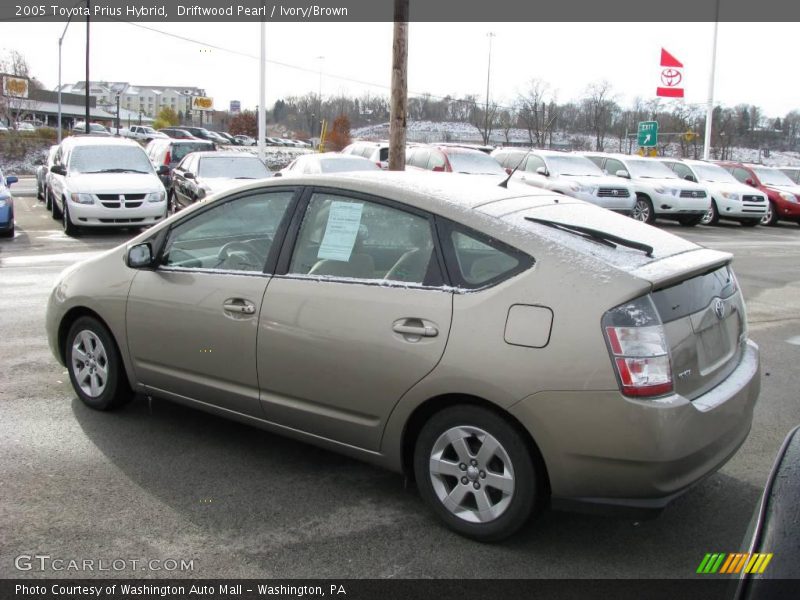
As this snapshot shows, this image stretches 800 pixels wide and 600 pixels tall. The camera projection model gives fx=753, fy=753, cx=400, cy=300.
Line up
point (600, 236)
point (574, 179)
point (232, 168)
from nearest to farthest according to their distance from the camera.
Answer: point (600, 236), point (232, 168), point (574, 179)

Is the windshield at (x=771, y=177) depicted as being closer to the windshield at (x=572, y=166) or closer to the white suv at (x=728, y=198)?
the white suv at (x=728, y=198)

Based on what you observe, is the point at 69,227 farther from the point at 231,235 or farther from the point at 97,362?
the point at 231,235

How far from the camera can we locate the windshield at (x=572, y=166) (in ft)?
65.1

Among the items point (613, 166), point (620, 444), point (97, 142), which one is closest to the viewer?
point (620, 444)

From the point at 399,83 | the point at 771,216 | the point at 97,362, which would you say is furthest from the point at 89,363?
the point at 771,216

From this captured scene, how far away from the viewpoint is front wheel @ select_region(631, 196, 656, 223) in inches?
814

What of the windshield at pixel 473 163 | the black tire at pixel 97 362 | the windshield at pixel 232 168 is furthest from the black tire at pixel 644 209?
the black tire at pixel 97 362

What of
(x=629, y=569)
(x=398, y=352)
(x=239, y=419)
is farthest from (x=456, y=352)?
(x=239, y=419)

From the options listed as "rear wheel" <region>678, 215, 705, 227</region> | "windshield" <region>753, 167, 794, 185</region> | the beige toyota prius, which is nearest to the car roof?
the beige toyota prius

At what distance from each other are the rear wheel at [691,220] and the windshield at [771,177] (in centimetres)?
370

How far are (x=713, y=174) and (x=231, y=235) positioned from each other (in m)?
21.7

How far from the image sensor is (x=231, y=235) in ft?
14.9

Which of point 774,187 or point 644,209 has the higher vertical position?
point 774,187

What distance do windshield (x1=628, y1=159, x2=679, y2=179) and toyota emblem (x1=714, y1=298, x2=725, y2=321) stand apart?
19115 millimetres
